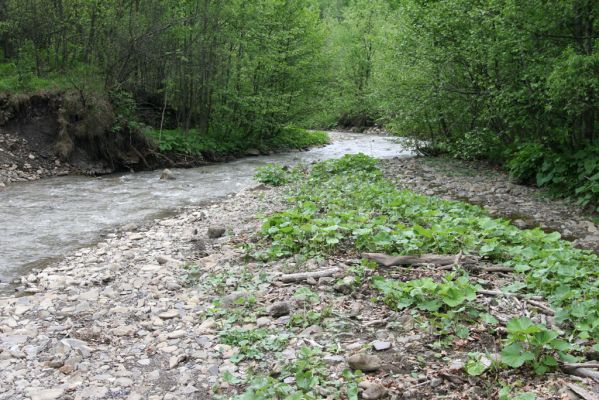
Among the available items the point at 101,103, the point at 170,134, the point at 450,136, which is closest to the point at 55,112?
the point at 101,103

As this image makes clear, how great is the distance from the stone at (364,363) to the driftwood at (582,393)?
4.39ft

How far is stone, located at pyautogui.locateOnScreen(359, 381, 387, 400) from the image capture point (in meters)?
3.65

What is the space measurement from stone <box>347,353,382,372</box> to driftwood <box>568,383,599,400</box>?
4.39 feet

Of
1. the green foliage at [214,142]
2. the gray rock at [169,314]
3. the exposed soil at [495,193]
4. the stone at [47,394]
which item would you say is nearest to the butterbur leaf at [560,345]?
the gray rock at [169,314]

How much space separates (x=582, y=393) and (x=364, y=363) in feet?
4.88

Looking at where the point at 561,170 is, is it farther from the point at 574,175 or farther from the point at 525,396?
the point at 525,396

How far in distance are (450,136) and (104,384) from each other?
16.7 m

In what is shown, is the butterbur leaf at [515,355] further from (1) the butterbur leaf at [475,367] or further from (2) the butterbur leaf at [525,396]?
(2) the butterbur leaf at [525,396]

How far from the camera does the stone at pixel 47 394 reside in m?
4.07

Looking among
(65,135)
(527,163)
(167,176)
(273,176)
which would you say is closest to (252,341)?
(273,176)

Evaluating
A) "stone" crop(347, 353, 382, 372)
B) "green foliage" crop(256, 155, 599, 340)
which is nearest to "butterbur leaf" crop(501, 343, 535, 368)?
"green foliage" crop(256, 155, 599, 340)

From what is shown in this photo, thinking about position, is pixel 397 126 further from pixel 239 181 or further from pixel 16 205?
pixel 16 205

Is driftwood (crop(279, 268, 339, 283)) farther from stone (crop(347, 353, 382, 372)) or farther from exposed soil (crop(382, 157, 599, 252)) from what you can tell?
exposed soil (crop(382, 157, 599, 252))

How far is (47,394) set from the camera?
4.11 meters
